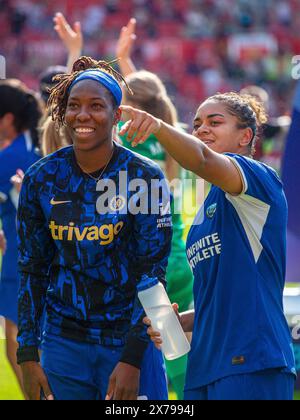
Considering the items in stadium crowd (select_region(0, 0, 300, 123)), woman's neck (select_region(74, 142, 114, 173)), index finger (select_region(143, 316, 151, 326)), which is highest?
stadium crowd (select_region(0, 0, 300, 123))

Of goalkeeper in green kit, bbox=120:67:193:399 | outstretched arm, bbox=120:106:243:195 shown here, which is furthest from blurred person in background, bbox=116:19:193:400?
outstretched arm, bbox=120:106:243:195

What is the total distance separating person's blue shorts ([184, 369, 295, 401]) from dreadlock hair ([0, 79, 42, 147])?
326cm

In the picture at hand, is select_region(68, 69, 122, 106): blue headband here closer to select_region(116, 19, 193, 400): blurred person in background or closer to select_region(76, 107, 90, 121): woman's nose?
select_region(76, 107, 90, 121): woman's nose

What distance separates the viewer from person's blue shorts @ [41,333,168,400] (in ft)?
12.1

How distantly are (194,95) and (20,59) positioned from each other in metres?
5.73

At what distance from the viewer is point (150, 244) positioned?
366cm

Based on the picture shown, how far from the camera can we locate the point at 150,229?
12.0ft

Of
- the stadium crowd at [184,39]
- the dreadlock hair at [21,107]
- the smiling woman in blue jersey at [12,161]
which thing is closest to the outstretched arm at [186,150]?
the smiling woman in blue jersey at [12,161]

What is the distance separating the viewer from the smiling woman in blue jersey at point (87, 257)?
3621mm

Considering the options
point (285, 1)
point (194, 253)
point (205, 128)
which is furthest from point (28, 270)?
point (285, 1)

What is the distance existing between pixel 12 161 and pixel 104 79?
2.59 m

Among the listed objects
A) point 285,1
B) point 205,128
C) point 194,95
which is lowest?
point 205,128

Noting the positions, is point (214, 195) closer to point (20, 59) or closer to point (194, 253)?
point (194, 253)

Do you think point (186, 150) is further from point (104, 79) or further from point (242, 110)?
point (242, 110)
